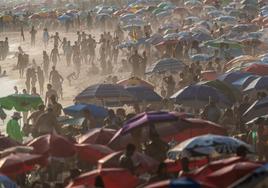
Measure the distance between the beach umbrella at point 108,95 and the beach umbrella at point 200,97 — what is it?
1556 mm

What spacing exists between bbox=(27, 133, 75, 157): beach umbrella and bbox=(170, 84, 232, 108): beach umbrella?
405 cm

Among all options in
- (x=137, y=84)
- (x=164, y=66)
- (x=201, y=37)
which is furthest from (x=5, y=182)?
(x=201, y=37)

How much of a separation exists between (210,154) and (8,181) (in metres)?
2.67

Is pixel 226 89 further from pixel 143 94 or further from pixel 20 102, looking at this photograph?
pixel 20 102

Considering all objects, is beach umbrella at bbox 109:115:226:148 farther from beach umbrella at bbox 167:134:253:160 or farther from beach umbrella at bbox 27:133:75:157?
beach umbrella at bbox 167:134:253:160

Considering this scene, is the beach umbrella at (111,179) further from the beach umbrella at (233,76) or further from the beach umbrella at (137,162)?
the beach umbrella at (233,76)

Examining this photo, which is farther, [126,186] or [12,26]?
[12,26]

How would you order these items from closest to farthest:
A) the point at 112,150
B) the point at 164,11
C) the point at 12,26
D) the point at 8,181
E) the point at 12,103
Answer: the point at 8,181, the point at 112,150, the point at 12,103, the point at 164,11, the point at 12,26

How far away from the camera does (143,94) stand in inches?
648

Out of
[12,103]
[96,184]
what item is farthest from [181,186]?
[12,103]

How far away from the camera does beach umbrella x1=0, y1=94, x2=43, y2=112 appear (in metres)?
17.2

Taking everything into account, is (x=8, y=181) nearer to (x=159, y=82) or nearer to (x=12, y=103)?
(x=12, y=103)

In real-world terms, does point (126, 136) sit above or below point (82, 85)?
above

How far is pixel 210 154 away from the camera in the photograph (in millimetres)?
10000
